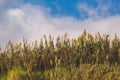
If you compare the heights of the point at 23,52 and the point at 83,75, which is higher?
the point at 23,52

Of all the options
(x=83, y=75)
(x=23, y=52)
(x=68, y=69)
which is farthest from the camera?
(x=23, y=52)

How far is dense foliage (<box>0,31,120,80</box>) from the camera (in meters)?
17.2

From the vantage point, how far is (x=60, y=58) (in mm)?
18656

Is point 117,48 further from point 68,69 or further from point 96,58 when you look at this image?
point 68,69

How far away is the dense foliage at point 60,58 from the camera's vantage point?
17188 millimetres

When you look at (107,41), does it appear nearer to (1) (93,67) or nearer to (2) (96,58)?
(2) (96,58)

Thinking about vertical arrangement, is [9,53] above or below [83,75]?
above

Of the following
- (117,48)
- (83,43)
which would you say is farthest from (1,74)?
(117,48)

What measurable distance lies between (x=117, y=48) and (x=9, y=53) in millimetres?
4661

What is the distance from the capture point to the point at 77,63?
61.7ft

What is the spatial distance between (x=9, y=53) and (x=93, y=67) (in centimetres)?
433

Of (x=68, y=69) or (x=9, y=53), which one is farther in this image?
(x=9, y=53)

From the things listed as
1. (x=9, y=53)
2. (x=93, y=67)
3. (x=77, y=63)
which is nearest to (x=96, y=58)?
(x=77, y=63)

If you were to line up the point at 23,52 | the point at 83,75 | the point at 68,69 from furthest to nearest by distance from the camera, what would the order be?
the point at 23,52 < the point at 68,69 < the point at 83,75
